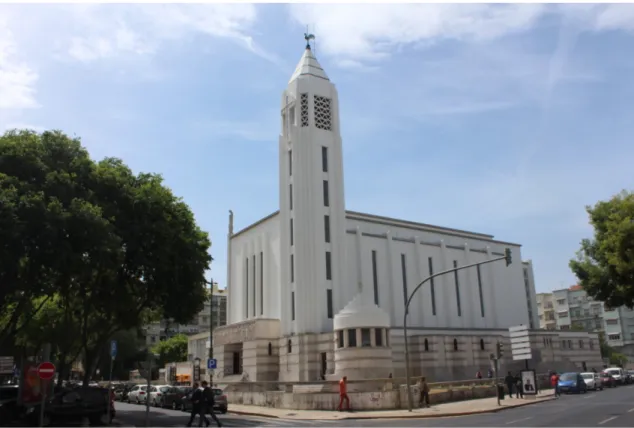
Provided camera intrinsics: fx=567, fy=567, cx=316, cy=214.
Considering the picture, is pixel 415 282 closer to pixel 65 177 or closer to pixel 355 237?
pixel 355 237

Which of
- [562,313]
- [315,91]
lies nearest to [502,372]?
[315,91]

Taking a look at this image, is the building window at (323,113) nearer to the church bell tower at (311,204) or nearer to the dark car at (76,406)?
the church bell tower at (311,204)

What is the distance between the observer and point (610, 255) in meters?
23.8

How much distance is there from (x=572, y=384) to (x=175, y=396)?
26.6 m

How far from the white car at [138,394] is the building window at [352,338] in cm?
1517

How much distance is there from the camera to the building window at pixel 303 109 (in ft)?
173

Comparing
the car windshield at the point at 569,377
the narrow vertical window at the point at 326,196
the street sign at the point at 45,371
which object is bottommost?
the car windshield at the point at 569,377

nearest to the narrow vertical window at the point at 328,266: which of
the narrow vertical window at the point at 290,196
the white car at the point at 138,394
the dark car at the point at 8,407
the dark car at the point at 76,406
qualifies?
the narrow vertical window at the point at 290,196

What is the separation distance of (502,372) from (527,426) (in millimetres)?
37123

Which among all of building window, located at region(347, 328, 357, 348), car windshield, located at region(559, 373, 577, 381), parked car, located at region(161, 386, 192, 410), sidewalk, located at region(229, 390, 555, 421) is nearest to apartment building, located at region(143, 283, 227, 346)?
building window, located at region(347, 328, 357, 348)

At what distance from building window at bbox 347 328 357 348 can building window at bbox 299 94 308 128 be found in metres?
20.1

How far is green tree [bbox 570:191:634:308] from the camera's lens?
74.8ft

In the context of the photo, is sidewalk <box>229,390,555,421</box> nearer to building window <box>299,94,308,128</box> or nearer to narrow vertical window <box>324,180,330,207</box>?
narrow vertical window <box>324,180,330,207</box>

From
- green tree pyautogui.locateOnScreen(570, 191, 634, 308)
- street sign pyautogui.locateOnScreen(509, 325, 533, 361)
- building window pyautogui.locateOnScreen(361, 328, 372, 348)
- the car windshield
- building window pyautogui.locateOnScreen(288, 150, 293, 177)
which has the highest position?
building window pyautogui.locateOnScreen(288, 150, 293, 177)
